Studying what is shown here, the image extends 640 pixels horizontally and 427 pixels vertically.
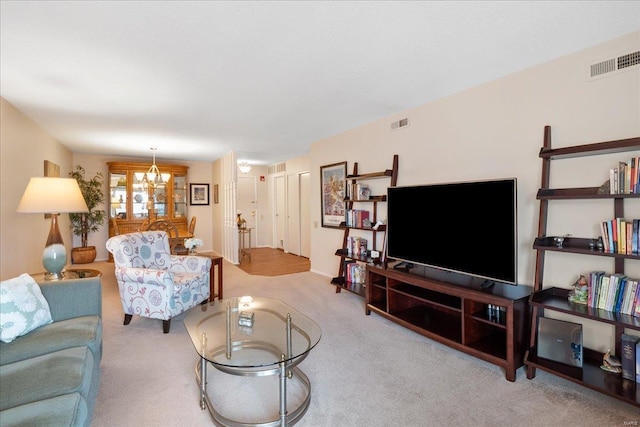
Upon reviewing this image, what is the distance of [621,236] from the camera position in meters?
2.02

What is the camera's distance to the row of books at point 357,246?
4.24m

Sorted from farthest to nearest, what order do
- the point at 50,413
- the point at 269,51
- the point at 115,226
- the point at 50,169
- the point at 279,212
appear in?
the point at 279,212 < the point at 115,226 < the point at 50,169 < the point at 269,51 < the point at 50,413

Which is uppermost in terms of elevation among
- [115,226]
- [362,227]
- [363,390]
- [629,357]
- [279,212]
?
[279,212]

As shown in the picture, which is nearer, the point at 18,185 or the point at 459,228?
the point at 459,228

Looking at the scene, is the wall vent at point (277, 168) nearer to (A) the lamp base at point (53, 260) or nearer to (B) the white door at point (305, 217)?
(B) the white door at point (305, 217)

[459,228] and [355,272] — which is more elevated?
[459,228]

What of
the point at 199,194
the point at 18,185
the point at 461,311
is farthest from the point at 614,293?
the point at 199,194

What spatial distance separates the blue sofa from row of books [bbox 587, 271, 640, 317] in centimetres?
293

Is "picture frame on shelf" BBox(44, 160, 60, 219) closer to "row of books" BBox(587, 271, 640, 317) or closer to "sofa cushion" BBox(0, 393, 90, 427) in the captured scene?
"sofa cushion" BBox(0, 393, 90, 427)

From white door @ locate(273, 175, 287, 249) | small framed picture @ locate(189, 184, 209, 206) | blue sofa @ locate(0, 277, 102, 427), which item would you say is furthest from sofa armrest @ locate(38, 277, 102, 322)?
white door @ locate(273, 175, 287, 249)

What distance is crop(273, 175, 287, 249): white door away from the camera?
328 inches

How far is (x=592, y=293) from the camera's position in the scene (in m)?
2.11

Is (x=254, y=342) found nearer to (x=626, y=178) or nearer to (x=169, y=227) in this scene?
(x=626, y=178)

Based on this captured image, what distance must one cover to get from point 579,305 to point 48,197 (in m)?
4.25
